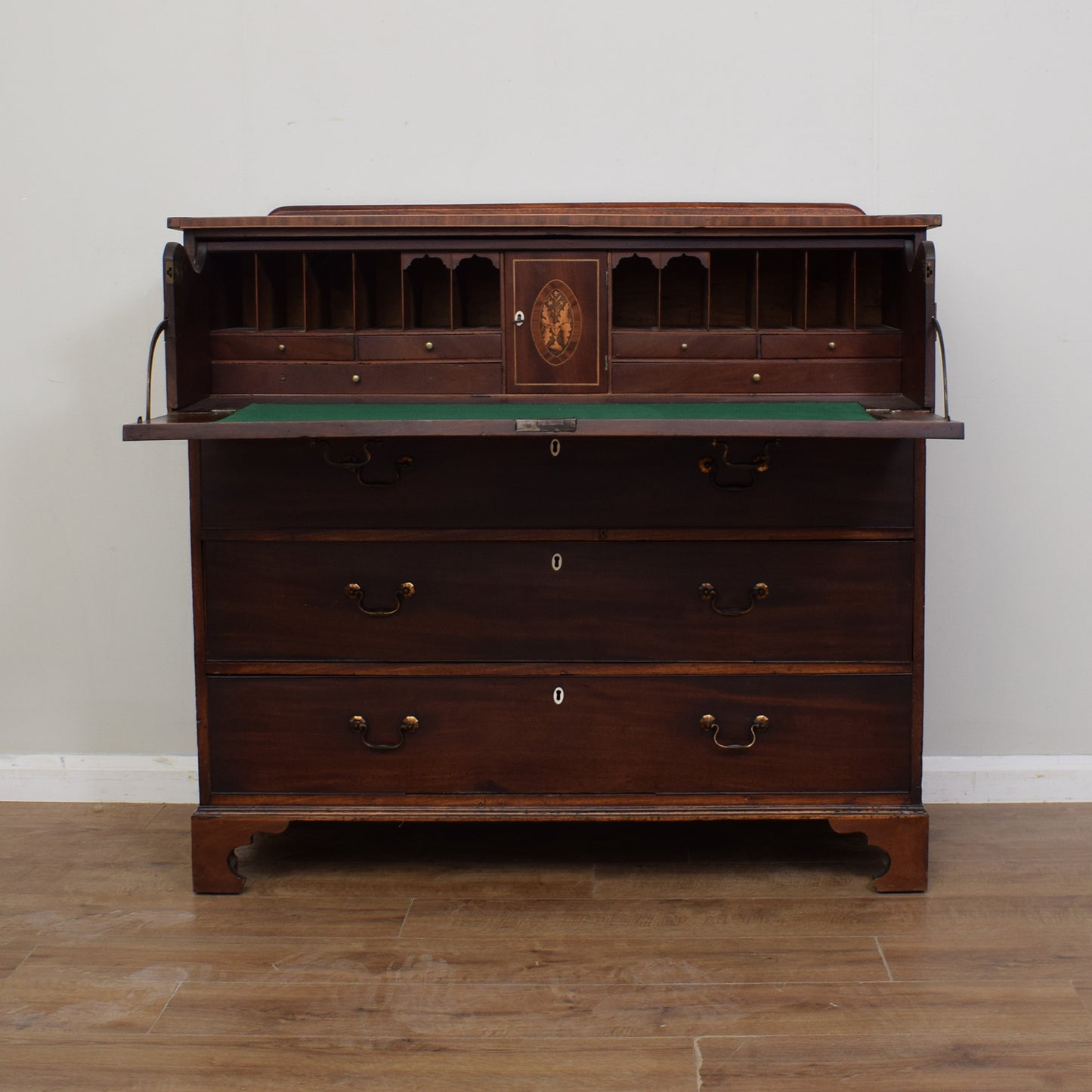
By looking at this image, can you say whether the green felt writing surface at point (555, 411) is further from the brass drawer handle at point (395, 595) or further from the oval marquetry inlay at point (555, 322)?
the brass drawer handle at point (395, 595)

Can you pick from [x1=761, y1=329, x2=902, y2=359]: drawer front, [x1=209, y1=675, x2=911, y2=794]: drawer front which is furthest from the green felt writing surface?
[x1=209, y1=675, x2=911, y2=794]: drawer front

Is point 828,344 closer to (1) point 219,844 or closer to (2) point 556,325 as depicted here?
(2) point 556,325

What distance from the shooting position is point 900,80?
312 cm

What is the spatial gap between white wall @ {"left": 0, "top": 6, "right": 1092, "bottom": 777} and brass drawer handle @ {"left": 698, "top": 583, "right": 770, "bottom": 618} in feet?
2.70

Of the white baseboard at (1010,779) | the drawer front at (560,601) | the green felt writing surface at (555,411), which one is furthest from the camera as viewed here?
the white baseboard at (1010,779)

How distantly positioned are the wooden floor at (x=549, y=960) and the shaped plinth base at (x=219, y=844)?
45mm

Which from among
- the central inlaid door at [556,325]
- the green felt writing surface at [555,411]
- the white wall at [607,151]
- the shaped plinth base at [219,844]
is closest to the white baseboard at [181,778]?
the white wall at [607,151]

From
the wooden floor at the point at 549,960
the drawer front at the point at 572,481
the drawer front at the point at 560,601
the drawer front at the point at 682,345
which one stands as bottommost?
the wooden floor at the point at 549,960

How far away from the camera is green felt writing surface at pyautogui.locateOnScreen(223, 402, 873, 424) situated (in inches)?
92.7

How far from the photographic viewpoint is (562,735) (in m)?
2.76

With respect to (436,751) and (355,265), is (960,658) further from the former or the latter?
(355,265)

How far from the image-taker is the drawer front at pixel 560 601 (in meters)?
2.70

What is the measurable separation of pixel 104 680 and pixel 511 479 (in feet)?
4.79

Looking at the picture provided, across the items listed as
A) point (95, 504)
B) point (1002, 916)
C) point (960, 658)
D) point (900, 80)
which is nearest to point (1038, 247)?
point (900, 80)
